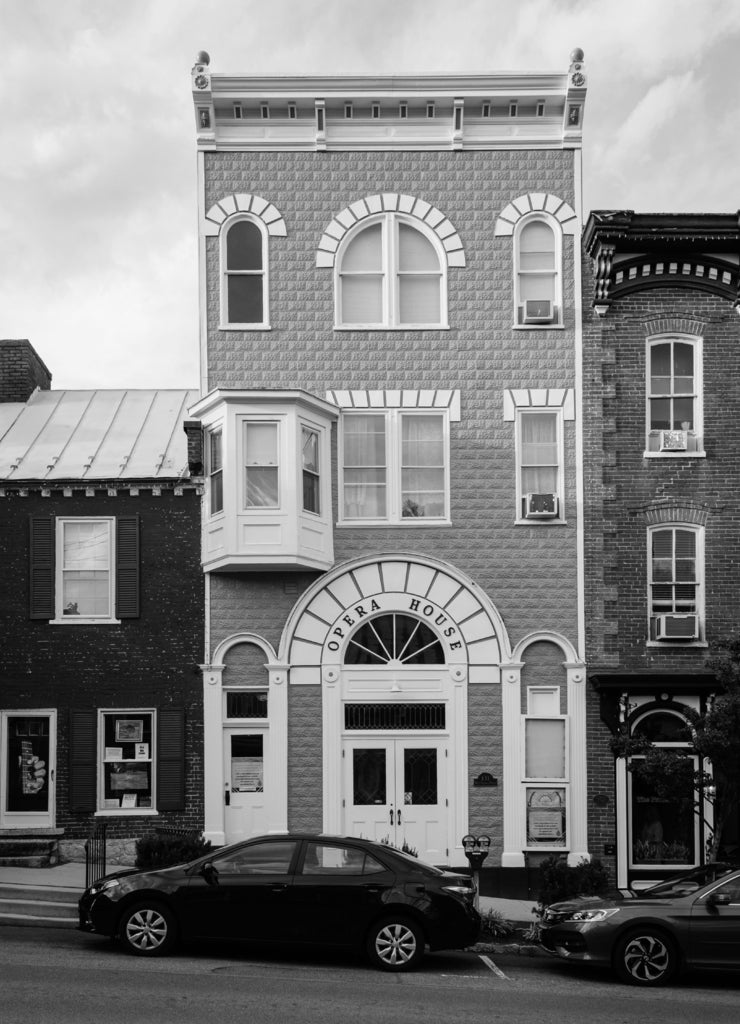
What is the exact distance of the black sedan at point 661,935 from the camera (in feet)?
45.5

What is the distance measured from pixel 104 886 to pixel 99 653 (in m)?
7.76

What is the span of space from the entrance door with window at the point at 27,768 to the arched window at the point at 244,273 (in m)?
7.55

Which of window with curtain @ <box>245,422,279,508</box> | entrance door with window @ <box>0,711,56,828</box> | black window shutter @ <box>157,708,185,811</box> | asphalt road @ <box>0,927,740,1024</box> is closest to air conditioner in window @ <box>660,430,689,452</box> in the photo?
window with curtain @ <box>245,422,279,508</box>

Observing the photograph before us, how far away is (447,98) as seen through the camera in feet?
73.1

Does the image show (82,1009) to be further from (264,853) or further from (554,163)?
(554,163)

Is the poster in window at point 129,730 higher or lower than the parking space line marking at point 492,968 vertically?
higher

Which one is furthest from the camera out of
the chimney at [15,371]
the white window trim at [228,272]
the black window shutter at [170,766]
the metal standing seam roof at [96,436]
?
the chimney at [15,371]

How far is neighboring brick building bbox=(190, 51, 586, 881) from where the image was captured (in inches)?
836

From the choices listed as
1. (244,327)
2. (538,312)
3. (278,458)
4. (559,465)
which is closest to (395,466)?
(278,458)

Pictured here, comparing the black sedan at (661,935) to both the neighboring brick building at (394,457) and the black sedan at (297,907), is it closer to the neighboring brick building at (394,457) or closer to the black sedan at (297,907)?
the black sedan at (297,907)

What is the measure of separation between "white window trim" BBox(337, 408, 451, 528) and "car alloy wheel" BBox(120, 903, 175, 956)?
9004 mm

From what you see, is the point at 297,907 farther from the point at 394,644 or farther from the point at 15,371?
the point at 15,371

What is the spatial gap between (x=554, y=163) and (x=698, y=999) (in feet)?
47.5

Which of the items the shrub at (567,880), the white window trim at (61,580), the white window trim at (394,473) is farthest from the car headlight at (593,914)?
the white window trim at (61,580)
